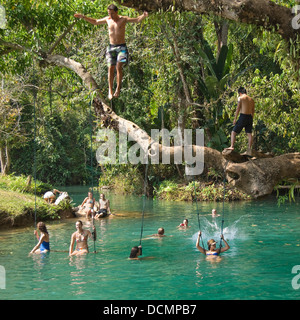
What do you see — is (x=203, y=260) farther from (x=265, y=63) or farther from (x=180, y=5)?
(x=265, y=63)

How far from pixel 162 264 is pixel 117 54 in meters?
5.79

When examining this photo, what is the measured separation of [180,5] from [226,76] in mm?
14337

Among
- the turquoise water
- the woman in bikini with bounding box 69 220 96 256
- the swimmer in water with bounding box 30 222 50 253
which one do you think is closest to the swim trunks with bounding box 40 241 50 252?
the swimmer in water with bounding box 30 222 50 253

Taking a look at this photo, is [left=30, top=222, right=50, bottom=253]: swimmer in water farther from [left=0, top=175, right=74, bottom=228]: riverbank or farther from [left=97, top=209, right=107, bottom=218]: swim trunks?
[left=97, top=209, right=107, bottom=218]: swim trunks

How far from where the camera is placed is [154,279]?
1075 cm

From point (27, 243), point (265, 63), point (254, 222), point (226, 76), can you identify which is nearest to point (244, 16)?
point (27, 243)

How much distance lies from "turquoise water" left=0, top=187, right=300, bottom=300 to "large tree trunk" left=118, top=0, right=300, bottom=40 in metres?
4.83

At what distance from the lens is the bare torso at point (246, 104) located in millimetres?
8617

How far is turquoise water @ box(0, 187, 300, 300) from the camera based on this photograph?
9.79 m

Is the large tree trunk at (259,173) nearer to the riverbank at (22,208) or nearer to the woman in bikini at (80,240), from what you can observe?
the woman in bikini at (80,240)

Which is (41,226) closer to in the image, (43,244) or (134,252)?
(43,244)

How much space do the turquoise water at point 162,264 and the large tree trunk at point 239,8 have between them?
4.83m

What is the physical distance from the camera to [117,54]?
8023 millimetres

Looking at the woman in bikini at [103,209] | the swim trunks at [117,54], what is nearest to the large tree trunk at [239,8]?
the swim trunks at [117,54]
